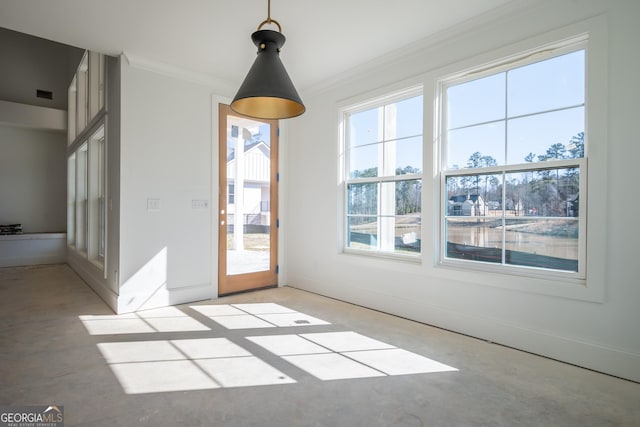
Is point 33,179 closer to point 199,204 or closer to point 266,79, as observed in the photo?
point 199,204

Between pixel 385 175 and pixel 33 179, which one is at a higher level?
pixel 33 179

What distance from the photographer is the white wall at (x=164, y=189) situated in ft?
12.6

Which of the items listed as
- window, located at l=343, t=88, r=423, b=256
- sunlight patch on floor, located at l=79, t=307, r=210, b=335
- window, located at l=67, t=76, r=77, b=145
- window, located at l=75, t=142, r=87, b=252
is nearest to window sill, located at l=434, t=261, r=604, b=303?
window, located at l=343, t=88, r=423, b=256

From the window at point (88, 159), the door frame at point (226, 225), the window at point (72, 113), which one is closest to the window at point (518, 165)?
the door frame at point (226, 225)

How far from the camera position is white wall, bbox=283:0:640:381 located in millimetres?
2375

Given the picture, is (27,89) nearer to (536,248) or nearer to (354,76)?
(354,76)

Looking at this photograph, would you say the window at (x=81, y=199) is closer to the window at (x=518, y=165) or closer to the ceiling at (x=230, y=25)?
the ceiling at (x=230, y=25)

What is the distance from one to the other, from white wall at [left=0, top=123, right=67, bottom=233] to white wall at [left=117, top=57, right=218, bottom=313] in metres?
5.21

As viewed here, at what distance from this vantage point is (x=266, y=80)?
1875mm

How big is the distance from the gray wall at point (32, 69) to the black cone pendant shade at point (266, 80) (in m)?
6.82

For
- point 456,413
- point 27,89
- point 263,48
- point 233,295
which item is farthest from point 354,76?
point 27,89

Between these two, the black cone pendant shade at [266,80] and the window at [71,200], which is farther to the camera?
the window at [71,200]

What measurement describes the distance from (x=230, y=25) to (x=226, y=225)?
247 cm

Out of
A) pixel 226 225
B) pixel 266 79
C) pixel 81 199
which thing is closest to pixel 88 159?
pixel 81 199
